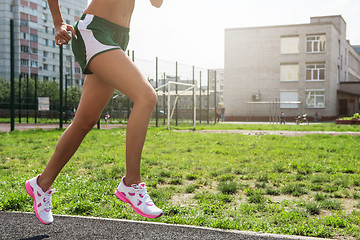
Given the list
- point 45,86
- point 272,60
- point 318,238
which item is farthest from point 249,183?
point 45,86

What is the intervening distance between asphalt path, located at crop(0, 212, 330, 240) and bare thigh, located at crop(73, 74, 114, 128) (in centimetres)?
97

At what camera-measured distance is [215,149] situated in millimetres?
9438

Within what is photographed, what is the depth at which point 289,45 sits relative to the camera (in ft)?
141

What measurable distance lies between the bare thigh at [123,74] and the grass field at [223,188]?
157 cm

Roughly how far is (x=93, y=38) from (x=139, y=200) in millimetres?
1171

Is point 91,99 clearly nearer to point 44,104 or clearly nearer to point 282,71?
point 44,104

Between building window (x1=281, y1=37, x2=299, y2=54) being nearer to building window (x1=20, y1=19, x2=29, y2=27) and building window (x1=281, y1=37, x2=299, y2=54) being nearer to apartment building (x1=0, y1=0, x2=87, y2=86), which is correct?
apartment building (x1=0, y1=0, x2=87, y2=86)

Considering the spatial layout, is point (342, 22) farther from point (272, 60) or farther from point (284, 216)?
point (284, 216)

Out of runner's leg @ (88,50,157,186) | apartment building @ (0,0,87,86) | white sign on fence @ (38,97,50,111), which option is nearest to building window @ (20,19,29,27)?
apartment building @ (0,0,87,86)

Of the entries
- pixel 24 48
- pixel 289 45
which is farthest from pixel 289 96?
pixel 24 48

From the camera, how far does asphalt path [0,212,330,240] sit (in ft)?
10.1

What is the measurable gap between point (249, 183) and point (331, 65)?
133 ft

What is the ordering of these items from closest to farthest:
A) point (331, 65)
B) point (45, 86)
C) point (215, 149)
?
point (215, 149)
point (331, 65)
point (45, 86)

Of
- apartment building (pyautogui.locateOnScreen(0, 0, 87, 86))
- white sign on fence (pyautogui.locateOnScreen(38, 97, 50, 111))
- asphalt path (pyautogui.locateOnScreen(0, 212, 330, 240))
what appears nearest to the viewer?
asphalt path (pyautogui.locateOnScreen(0, 212, 330, 240))
